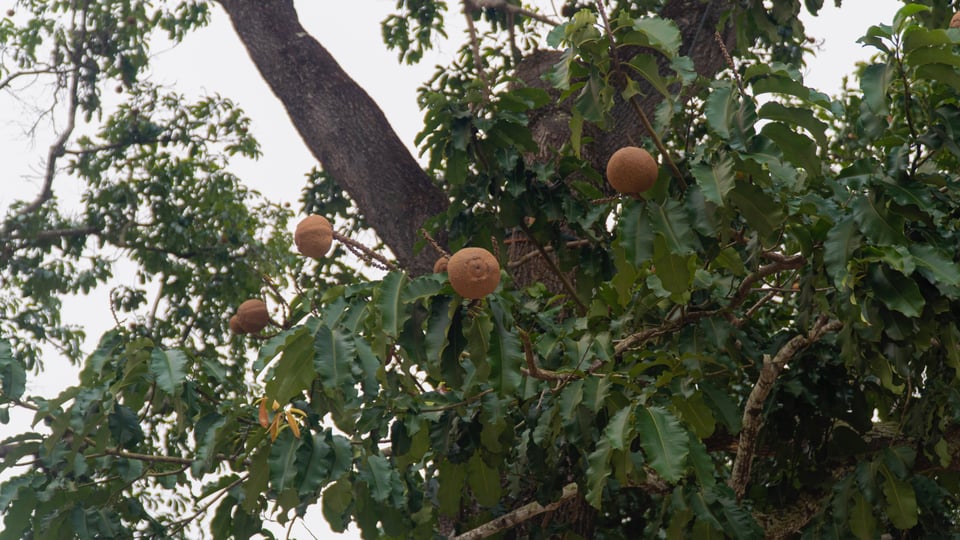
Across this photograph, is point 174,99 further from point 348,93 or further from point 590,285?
point 590,285

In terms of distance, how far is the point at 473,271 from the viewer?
184 cm

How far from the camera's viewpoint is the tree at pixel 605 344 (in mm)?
2037

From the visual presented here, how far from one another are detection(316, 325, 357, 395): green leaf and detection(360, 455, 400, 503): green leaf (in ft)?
1.94

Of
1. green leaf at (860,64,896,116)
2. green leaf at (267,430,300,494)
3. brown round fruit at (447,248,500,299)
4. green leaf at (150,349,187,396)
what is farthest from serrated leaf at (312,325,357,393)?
green leaf at (860,64,896,116)

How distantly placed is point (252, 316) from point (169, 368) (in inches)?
14.3

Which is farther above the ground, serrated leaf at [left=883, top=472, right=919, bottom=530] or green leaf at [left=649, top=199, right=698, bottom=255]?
green leaf at [left=649, top=199, right=698, bottom=255]

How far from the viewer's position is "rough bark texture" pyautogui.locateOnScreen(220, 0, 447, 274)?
3.81 meters

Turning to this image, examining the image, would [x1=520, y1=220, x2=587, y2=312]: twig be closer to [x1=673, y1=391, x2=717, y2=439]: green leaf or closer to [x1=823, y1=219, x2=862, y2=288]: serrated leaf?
[x1=673, y1=391, x2=717, y2=439]: green leaf

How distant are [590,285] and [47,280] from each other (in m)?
3.92

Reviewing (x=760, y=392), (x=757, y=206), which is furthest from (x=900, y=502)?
(x=757, y=206)

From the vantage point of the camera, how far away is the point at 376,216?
384cm

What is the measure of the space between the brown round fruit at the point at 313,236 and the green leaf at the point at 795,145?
982 mm

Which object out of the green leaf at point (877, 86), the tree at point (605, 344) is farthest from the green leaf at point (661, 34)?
the green leaf at point (877, 86)

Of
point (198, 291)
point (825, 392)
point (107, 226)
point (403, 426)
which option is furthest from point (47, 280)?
point (825, 392)
